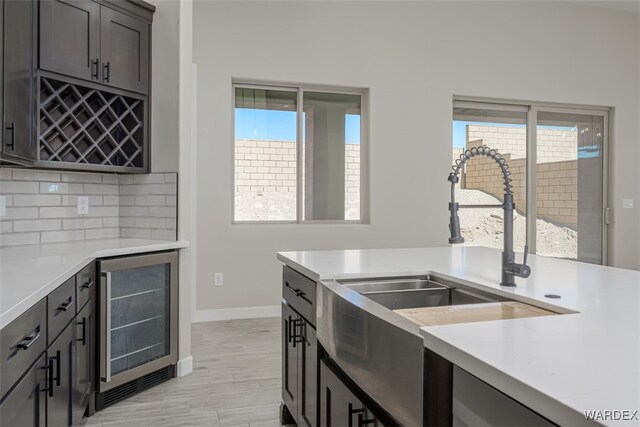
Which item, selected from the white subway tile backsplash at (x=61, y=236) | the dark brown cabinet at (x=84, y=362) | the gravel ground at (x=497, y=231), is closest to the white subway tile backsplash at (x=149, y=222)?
the white subway tile backsplash at (x=61, y=236)

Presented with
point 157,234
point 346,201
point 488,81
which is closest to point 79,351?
point 157,234

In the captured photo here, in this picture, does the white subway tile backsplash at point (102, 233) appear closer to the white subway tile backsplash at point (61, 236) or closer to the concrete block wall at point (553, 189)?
the white subway tile backsplash at point (61, 236)

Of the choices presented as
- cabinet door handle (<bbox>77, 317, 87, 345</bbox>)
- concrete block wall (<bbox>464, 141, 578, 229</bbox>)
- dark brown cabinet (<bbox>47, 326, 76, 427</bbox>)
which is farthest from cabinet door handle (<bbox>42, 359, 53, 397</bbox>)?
concrete block wall (<bbox>464, 141, 578, 229</bbox>)

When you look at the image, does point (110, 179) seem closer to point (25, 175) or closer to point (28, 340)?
point (25, 175)

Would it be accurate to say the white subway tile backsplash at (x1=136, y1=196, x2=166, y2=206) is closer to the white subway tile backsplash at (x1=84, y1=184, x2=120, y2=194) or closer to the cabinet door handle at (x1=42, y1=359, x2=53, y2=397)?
the white subway tile backsplash at (x1=84, y1=184, x2=120, y2=194)

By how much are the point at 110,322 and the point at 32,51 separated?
1523 millimetres

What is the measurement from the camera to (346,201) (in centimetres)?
493

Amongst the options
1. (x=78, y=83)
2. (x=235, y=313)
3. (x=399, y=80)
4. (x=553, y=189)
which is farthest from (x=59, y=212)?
(x=553, y=189)

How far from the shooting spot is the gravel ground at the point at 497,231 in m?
5.27

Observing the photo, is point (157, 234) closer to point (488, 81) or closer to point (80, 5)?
point (80, 5)

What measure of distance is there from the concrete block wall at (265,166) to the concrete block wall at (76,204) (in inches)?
59.2

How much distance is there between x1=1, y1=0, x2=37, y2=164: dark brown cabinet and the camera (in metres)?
1.99

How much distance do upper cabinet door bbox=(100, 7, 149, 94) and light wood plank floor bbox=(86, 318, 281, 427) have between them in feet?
6.35

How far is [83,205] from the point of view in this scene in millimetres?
3049
